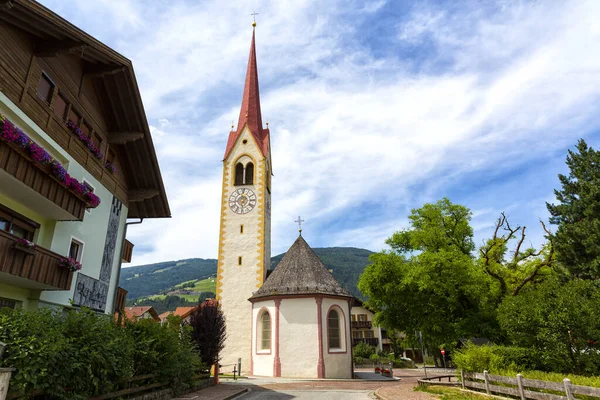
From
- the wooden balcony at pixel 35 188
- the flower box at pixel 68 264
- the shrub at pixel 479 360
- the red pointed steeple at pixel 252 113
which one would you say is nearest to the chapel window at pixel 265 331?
the shrub at pixel 479 360

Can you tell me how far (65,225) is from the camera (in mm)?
13609

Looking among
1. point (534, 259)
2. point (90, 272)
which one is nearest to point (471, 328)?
point (534, 259)

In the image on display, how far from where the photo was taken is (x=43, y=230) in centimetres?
1289

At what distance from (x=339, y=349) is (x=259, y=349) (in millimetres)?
5354

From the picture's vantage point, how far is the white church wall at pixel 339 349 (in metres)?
26.1

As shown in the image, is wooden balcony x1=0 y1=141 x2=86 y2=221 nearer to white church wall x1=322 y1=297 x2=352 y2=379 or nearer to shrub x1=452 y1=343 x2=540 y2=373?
shrub x1=452 y1=343 x2=540 y2=373

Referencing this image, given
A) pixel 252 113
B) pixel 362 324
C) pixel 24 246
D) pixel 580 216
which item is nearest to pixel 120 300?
pixel 24 246

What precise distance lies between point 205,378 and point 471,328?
54.0ft

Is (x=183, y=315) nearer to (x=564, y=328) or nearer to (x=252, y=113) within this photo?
(x=252, y=113)

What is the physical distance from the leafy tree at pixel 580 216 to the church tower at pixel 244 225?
20.5m

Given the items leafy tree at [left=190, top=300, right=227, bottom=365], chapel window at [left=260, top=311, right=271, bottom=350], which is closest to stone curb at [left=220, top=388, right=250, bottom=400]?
leafy tree at [left=190, top=300, right=227, bottom=365]

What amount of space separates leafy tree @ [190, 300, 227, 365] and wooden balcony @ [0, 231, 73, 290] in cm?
882

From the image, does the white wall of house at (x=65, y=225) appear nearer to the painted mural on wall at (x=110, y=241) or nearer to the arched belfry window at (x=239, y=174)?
the painted mural on wall at (x=110, y=241)

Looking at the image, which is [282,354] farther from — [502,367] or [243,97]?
[243,97]
